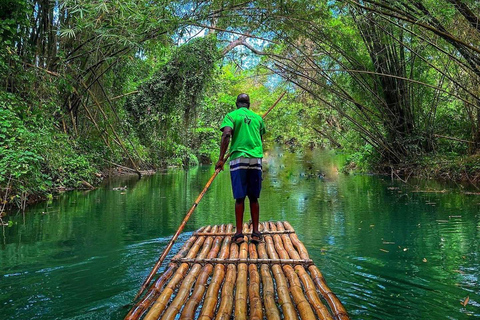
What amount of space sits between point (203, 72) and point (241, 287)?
8971mm

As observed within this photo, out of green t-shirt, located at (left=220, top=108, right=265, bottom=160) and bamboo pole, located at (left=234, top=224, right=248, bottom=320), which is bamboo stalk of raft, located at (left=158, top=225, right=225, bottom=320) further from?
green t-shirt, located at (left=220, top=108, right=265, bottom=160)

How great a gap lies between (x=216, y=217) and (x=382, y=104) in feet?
18.5

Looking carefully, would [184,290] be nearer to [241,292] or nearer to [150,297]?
[150,297]

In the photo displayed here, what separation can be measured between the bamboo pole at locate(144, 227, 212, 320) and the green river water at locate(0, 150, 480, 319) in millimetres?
420

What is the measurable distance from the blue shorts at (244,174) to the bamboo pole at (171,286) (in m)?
0.54

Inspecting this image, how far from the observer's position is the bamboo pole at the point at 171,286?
2041 mm

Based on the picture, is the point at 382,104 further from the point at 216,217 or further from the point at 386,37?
the point at 216,217

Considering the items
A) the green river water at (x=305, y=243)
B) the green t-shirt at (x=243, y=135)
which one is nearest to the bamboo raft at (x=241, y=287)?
the green river water at (x=305, y=243)

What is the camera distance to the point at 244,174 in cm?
327

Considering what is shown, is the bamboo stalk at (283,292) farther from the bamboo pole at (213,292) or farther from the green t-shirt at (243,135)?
the green t-shirt at (243,135)

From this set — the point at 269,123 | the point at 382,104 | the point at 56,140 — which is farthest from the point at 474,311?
the point at 269,123

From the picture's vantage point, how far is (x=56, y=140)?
708cm

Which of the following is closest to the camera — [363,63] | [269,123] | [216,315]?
[216,315]

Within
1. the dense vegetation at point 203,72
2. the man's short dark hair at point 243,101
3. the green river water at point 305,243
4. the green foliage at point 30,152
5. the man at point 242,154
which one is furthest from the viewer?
the dense vegetation at point 203,72
